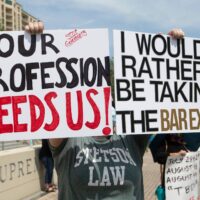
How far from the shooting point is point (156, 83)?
3.81m

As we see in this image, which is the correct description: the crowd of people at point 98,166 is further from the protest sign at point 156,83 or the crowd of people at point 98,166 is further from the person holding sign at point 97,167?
the protest sign at point 156,83

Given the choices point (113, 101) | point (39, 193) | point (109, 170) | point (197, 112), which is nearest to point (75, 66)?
point (113, 101)

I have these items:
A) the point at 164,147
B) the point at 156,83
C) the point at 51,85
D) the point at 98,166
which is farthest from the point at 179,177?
the point at 51,85

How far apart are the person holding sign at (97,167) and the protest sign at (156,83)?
18 cm

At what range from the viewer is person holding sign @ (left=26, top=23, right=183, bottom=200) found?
339cm

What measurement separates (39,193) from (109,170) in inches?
337

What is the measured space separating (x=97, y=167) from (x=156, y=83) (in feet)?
2.59

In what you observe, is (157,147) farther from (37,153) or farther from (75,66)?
(37,153)

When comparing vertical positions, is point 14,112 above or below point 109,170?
above

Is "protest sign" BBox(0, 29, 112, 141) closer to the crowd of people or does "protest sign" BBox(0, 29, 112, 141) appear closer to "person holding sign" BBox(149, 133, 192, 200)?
the crowd of people

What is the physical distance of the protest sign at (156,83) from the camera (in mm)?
3684

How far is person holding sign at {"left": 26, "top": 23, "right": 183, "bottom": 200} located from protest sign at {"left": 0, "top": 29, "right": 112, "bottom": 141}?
0.08 meters

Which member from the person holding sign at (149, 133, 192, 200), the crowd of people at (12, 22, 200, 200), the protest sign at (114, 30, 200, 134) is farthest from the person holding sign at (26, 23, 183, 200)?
the person holding sign at (149, 133, 192, 200)

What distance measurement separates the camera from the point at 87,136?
3.58 m
